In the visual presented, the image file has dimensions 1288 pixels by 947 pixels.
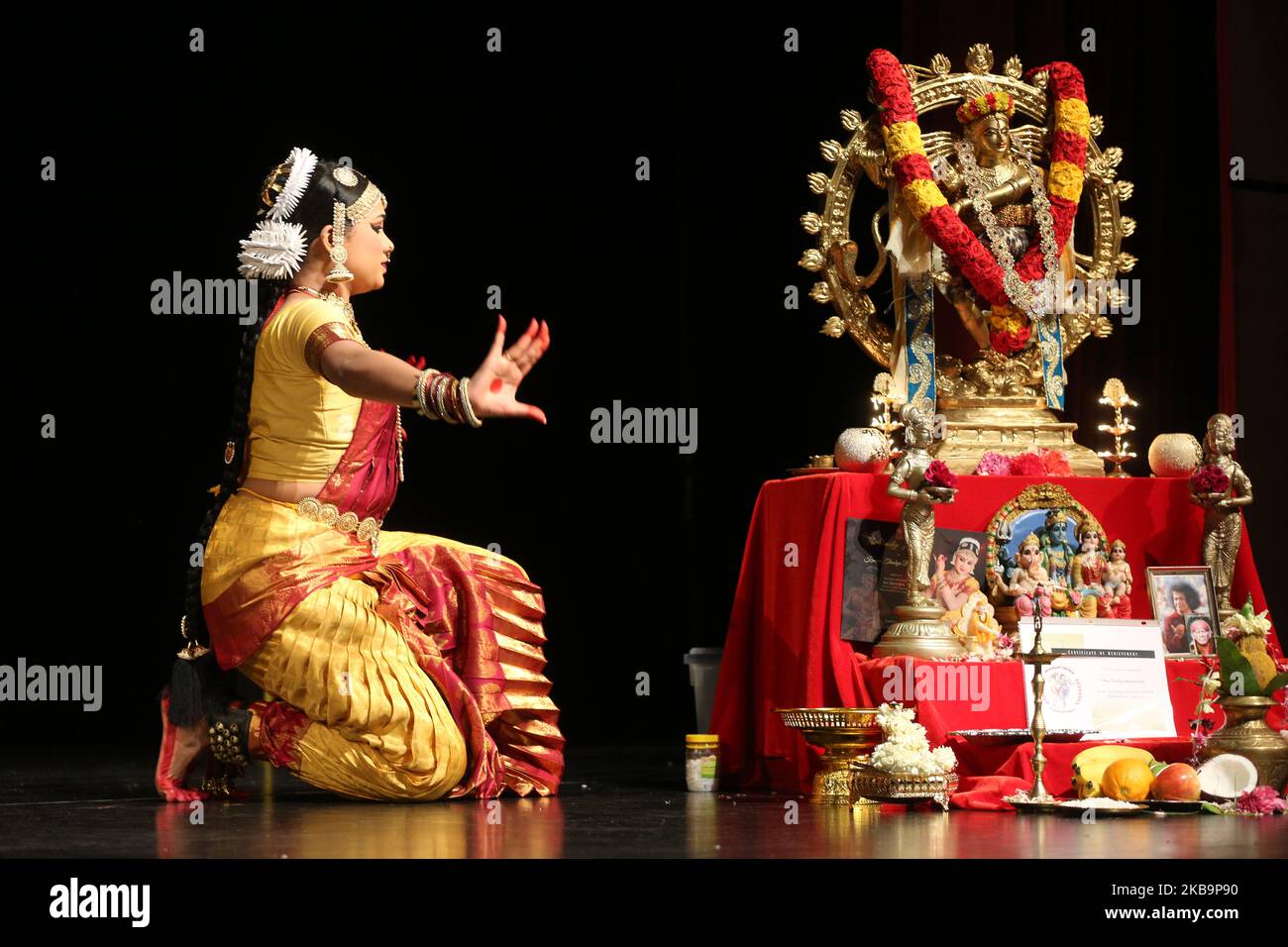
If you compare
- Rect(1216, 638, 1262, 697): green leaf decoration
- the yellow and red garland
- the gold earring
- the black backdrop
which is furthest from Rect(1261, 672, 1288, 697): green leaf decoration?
the gold earring

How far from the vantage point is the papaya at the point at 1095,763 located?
5.07 m

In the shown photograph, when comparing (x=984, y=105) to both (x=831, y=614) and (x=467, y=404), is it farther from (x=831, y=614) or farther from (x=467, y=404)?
(x=467, y=404)

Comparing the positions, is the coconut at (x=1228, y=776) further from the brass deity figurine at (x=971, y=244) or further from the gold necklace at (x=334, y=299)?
the gold necklace at (x=334, y=299)

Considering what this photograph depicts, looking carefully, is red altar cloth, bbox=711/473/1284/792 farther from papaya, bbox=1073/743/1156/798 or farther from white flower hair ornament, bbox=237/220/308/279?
white flower hair ornament, bbox=237/220/308/279

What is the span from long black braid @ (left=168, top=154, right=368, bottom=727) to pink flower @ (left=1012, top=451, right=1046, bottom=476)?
7.58 ft

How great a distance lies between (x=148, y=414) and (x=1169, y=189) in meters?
4.32

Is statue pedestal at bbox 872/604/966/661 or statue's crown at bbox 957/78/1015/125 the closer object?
statue pedestal at bbox 872/604/966/661

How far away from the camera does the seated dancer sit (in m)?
5.03

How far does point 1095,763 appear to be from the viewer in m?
5.13

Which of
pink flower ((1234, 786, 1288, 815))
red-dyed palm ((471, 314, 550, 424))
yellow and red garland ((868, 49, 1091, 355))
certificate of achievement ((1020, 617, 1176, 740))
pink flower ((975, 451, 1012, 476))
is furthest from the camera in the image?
yellow and red garland ((868, 49, 1091, 355))

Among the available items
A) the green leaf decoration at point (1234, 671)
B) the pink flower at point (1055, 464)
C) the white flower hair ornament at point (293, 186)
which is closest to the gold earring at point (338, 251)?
the white flower hair ornament at point (293, 186)
